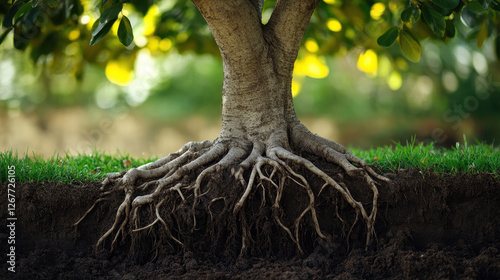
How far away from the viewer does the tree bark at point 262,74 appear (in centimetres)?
325

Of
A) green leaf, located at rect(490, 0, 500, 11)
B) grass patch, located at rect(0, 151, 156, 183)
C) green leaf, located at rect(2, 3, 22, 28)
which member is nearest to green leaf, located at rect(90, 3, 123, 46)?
green leaf, located at rect(2, 3, 22, 28)

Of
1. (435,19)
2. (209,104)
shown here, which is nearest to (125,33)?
(435,19)

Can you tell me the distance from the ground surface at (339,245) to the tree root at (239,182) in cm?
10

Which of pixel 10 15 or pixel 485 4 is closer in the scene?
pixel 485 4

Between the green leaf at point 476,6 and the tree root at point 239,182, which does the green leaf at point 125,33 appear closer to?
the tree root at point 239,182

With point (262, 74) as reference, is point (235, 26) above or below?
above

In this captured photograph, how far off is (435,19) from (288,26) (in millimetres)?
913

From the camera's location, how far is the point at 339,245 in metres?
2.88

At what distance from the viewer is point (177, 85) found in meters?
11.5

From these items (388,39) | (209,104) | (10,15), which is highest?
(209,104)

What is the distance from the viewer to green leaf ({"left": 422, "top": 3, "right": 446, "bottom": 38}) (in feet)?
9.59

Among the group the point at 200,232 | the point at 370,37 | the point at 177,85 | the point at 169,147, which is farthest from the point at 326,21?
the point at 177,85

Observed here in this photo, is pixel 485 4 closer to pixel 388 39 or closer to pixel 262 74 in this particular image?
pixel 388 39

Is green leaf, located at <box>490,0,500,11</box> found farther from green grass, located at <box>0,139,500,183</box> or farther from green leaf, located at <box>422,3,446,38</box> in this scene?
green grass, located at <box>0,139,500,183</box>
